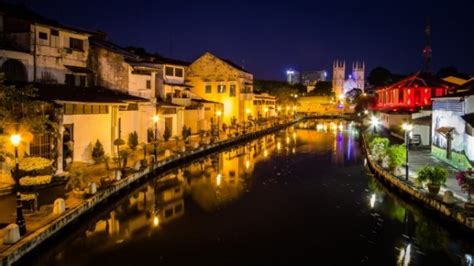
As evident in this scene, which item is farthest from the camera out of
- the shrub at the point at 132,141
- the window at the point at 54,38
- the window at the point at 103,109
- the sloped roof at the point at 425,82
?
the sloped roof at the point at 425,82

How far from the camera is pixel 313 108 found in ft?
485

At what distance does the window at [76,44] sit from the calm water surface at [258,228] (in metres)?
13.2

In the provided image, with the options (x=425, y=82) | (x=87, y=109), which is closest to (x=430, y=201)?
(x=87, y=109)

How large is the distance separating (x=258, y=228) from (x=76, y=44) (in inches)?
950

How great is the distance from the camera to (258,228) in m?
19.3

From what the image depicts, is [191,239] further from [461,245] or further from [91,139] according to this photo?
[91,139]

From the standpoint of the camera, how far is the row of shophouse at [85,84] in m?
27.7

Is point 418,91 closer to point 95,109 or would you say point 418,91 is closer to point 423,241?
point 95,109

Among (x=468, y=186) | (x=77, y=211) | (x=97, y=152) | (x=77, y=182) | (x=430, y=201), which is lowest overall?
(x=77, y=211)

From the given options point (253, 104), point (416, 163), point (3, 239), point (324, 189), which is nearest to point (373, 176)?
point (416, 163)

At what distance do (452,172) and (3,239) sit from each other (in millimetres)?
24126

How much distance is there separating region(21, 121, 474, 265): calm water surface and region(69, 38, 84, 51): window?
13.2 metres

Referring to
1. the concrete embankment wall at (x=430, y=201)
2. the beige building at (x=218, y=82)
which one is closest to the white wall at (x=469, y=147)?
the concrete embankment wall at (x=430, y=201)

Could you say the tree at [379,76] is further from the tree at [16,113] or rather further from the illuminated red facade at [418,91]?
the tree at [16,113]
